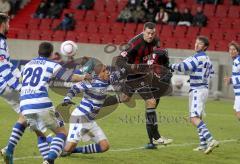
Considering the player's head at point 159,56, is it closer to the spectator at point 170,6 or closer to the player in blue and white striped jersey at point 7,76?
the player in blue and white striped jersey at point 7,76

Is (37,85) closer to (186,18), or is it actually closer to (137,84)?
(137,84)

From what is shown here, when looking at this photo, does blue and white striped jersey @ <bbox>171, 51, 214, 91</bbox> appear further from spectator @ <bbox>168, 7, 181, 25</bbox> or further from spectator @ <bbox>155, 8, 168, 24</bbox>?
spectator @ <bbox>168, 7, 181, 25</bbox>

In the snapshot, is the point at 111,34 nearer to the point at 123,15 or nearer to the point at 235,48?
the point at 123,15

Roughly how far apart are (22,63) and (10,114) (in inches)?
416

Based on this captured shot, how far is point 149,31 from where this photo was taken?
12.5 metres

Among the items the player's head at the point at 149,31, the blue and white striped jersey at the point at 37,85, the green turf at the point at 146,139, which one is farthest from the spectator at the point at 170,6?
the blue and white striped jersey at the point at 37,85

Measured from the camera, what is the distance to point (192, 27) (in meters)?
28.6

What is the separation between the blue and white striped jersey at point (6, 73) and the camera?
10.7 meters

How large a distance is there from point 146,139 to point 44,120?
4913 millimetres

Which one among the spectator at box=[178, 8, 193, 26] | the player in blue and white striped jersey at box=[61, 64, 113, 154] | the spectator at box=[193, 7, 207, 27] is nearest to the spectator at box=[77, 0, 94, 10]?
the spectator at box=[178, 8, 193, 26]

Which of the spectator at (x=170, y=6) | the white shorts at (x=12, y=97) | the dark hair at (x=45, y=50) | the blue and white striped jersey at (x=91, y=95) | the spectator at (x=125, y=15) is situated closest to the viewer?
the dark hair at (x=45, y=50)

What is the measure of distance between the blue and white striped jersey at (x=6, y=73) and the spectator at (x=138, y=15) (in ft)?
58.7

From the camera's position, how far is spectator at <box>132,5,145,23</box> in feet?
93.9

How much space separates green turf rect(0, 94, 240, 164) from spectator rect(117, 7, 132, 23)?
7.58 m
